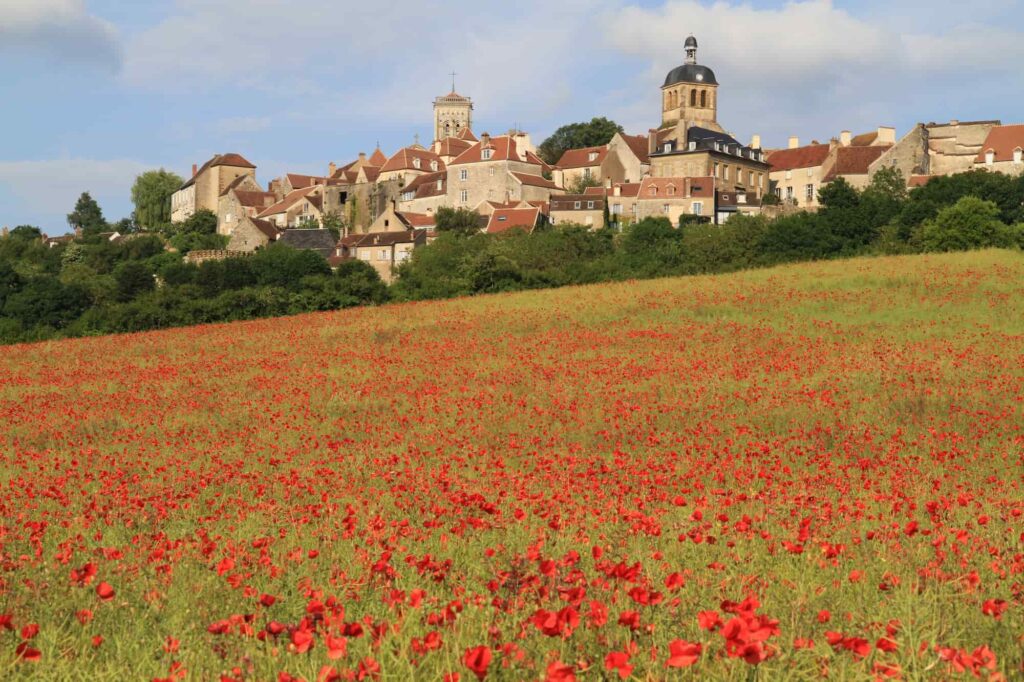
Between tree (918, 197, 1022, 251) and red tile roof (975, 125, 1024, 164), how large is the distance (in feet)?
130

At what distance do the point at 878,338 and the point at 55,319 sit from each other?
46719 millimetres

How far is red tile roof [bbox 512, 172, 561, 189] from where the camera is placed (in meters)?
99.2

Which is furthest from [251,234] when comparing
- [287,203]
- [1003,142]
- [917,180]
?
[1003,142]

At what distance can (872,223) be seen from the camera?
59969mm

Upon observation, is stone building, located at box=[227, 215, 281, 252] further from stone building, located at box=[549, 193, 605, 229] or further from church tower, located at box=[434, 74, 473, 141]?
church tower, located at box=[434, 74, 473, 141]

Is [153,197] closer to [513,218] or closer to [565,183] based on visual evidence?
[565,183]

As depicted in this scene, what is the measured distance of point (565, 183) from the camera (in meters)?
110

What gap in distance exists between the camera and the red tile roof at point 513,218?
82812mm

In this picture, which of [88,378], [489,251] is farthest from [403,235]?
[88,378]

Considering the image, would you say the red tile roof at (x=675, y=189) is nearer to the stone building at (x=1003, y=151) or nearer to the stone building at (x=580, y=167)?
the stone building at (x=580, y=167)

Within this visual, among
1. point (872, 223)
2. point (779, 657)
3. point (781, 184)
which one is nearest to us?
point (779, 657)

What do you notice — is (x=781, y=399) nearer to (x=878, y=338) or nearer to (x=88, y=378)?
(x=878, y=338)

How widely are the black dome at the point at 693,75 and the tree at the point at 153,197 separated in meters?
70.9

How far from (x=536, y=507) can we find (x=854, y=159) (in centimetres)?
9904
